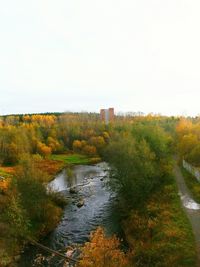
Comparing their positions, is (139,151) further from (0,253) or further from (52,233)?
(0,253)

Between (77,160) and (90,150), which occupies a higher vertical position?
(90,150)

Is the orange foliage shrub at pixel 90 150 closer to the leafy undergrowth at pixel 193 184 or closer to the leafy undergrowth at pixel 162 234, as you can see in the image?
the leafy undergrowth at pixel 193 184

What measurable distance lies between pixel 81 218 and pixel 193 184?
59.7 ft

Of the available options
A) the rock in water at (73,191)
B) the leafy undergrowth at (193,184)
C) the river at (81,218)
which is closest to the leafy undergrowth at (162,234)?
the leafy undergrowth at (193,184)

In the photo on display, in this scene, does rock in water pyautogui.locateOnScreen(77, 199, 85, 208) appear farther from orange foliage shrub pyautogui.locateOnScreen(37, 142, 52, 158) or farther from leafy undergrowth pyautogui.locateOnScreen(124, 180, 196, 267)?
orange foliage shrub pyautogui.locateOnScreen(37, 142, 52, 158)

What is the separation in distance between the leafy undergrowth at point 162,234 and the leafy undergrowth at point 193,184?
2539 millimetres

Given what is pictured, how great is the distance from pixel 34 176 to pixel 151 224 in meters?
15.5

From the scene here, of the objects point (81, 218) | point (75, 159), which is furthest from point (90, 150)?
point (81, 218)

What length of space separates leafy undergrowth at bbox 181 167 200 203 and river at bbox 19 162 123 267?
419 inches

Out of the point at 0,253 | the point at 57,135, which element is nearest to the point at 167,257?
the point at 0,253

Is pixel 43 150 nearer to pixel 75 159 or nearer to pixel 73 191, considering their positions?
pixel 75 159

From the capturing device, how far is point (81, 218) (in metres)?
44.7

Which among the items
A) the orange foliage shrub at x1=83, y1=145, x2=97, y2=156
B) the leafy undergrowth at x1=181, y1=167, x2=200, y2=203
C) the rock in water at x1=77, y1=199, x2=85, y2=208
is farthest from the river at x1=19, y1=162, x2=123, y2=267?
the orange foliage shrub at x1=83, y1=145, x2=97, y2=156

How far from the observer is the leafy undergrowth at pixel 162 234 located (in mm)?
27438
